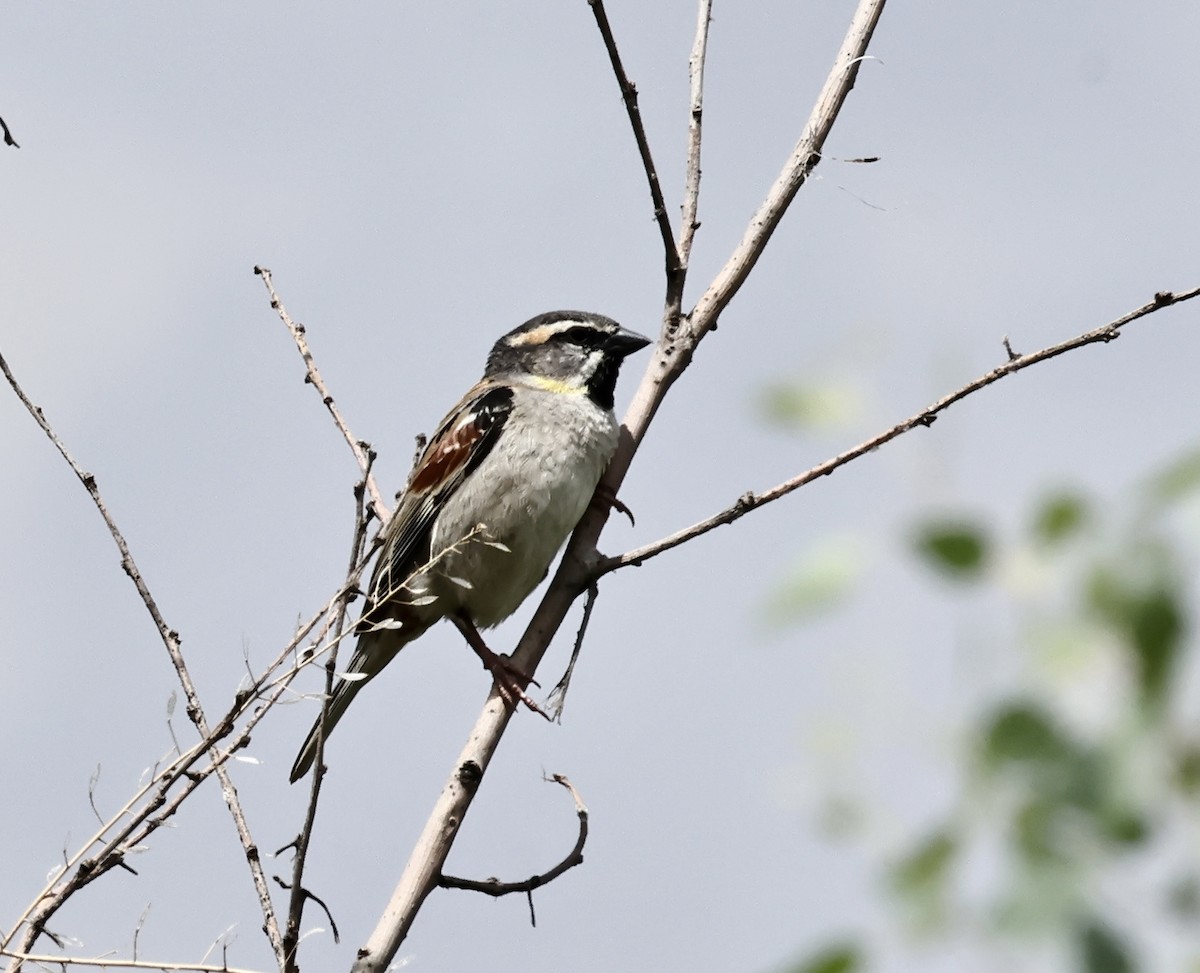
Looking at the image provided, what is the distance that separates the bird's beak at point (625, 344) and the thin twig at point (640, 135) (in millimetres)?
Result: 1794

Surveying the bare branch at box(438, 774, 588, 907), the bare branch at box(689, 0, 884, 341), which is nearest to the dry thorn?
the bare branch at box(438, 774, 588, 907)

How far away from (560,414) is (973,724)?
5.05 meters

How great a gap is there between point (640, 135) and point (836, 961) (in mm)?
3558

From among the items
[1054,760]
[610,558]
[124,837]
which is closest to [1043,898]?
[1054,760]

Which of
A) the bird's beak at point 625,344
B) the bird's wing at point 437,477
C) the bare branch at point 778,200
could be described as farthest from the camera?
the bird's beak at point 625,344

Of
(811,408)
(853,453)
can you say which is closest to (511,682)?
(853,453)

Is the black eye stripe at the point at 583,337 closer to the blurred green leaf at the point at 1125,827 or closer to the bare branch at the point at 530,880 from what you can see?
the bare branch at the point at 530,880

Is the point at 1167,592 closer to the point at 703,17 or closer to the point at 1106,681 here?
the point at 1106,681

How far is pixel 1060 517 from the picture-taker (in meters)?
0.75

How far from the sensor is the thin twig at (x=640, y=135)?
12.9ft

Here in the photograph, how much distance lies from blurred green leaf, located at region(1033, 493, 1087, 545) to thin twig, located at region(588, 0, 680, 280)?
3347 millimetres

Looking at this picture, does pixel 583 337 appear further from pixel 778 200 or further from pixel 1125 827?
pixel 1125 827

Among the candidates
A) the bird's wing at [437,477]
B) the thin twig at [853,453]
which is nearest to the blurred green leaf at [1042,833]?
the thin twig at [853,453]

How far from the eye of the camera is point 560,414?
5.73 m
